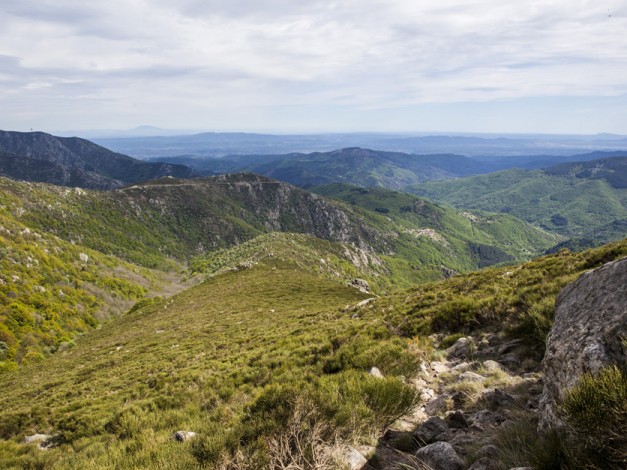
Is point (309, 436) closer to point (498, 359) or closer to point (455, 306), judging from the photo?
point (498, 359)

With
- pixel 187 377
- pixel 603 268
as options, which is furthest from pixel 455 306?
pixel 187 377

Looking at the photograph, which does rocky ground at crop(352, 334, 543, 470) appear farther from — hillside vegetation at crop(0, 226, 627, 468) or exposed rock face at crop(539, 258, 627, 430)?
exposed rock face at crop(539, 258, 627, 430)

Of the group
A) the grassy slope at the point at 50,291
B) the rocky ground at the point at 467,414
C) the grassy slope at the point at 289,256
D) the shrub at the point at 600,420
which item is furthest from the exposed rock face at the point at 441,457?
the grassy slope at the point at 289,256

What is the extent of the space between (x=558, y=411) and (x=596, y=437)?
106 cm

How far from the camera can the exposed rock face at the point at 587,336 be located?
4.43 meters

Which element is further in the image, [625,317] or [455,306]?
[455,306]

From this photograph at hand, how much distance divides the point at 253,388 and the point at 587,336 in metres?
10.7

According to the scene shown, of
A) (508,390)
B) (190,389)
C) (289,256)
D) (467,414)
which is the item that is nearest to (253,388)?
(190,389)

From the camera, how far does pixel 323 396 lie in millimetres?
7156

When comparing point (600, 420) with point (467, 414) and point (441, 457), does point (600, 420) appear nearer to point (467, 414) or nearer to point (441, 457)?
point (441, 457)

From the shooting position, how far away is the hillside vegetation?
637cm

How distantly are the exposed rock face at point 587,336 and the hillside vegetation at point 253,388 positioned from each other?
9.85ft

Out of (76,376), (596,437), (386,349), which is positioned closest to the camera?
(596,437)

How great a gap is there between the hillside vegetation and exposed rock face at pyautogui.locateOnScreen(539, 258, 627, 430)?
3.00m
